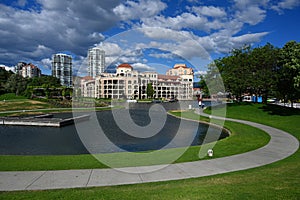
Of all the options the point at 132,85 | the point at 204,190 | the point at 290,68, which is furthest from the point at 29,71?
the point at 204,190

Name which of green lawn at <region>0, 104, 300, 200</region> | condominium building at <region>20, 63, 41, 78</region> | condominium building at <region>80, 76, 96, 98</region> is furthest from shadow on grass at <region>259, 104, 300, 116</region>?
condominium building at <region>20, 63, 41, 78</region>

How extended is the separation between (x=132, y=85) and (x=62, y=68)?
109 meters

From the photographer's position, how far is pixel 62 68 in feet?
620

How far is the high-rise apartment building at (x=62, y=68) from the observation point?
182 metres

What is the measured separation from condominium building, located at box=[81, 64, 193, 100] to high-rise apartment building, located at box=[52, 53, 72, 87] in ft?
267

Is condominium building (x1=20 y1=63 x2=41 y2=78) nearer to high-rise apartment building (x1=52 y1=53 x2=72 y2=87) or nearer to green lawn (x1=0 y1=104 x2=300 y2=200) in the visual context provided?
high-rise apartment building (x1=52 y1=53 x2=72 y2=87)

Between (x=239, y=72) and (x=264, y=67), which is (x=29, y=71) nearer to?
(x=239, y=72)

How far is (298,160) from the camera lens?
9.83 meters

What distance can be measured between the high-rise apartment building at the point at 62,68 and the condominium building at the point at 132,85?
81.4m

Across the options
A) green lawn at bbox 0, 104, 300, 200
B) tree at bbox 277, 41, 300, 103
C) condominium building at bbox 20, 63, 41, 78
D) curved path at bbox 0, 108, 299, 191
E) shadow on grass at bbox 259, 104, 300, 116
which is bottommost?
curved path at bbox 0, 108, 299, 191

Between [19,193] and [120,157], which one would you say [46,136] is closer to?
[120,157]

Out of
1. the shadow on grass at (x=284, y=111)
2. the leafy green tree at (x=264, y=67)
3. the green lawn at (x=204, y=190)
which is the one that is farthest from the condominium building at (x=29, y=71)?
the green lawn at (x=204, y=190)

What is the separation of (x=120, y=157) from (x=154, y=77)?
354 ft

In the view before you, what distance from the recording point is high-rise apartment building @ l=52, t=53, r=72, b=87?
597 feet
